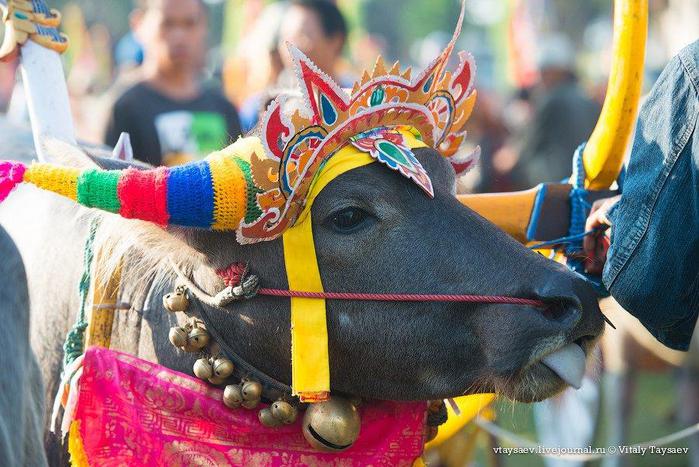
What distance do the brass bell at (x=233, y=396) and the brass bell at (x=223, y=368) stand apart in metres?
0.04

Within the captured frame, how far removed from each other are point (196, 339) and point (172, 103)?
385 centimetres

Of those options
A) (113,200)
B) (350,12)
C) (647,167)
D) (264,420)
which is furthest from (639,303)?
(350,12)

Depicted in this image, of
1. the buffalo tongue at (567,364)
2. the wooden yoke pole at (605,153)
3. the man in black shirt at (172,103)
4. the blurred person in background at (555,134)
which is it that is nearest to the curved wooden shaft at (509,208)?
the wooden yoke pole at (605,153)

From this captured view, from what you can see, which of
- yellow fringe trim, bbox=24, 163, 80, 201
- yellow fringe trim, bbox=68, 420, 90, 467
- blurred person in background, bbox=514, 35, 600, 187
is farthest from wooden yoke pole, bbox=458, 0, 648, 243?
blurred person in background, bbox=514, 35, 600, 187

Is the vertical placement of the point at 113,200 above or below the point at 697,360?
above

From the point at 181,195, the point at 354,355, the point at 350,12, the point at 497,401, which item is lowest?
the point at 350,12

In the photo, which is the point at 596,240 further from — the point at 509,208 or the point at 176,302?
the point at 176,302

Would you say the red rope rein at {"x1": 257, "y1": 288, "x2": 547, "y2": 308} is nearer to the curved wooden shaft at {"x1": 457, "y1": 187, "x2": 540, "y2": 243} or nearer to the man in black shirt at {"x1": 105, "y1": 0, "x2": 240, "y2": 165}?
the curved wooden shaft at {"x1": 457, "y1": 187, "x2": 540, "y2": 243}

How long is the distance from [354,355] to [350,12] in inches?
577

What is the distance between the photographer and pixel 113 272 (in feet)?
11.2

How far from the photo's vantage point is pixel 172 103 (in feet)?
22.3

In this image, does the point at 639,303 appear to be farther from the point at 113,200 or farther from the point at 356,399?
the point at 113,200

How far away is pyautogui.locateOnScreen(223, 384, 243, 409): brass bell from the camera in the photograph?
316 cm

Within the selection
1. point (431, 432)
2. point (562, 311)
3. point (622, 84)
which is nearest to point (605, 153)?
point (622, 84)
